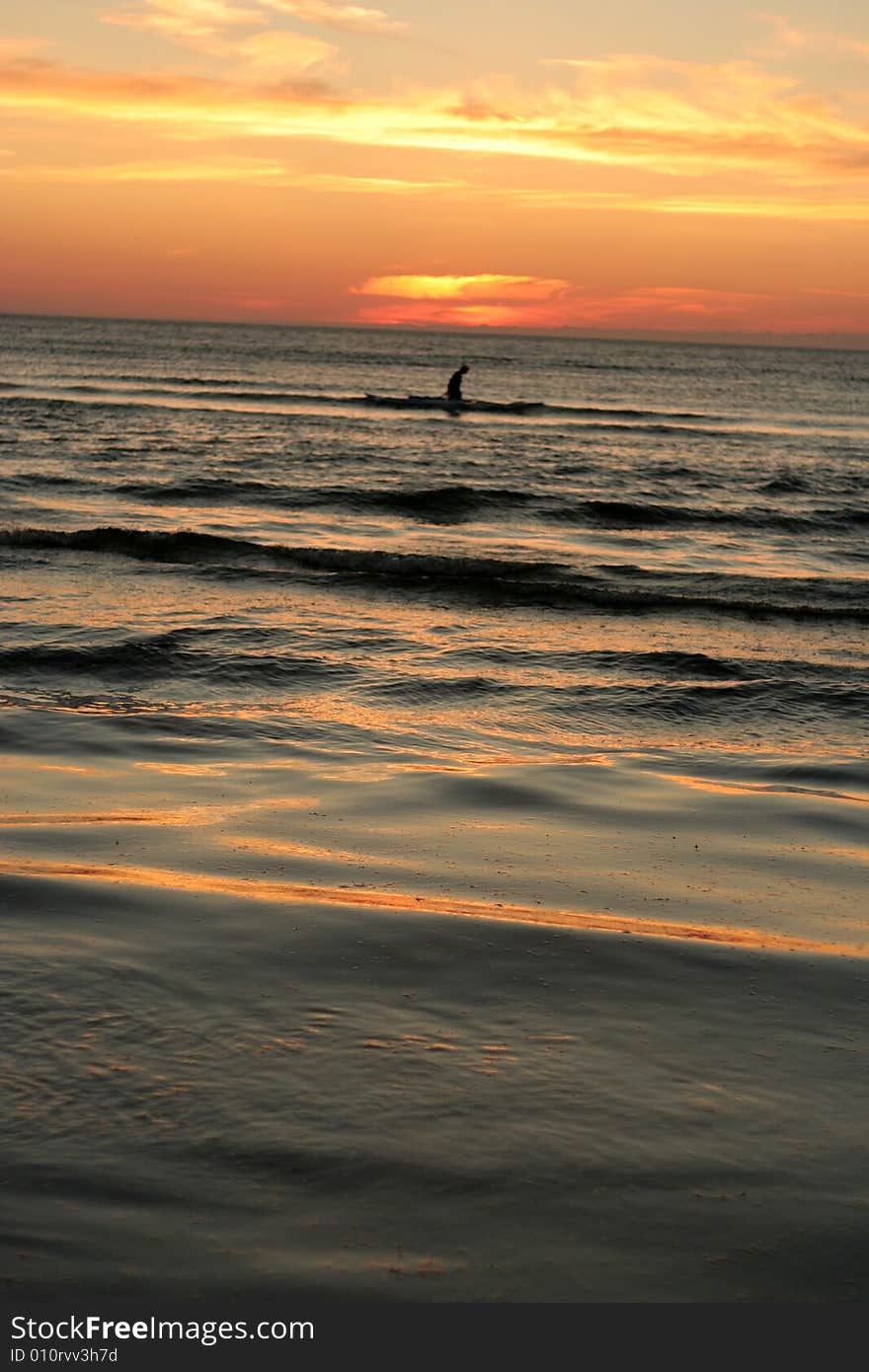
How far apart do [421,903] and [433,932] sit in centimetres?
36

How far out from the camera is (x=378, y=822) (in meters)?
6.31

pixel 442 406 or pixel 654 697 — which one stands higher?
pixel 442 406

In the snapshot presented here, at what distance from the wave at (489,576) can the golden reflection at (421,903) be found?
8.91 meters

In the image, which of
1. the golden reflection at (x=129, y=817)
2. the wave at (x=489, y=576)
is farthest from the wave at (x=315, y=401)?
the golden reflection at (x=129, y=817)

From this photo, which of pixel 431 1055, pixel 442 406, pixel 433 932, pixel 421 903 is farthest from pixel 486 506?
pixel 442 406

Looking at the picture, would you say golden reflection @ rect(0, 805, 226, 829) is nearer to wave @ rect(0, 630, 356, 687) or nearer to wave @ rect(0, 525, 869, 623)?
wave @ rect(0, 630, 356, 687)

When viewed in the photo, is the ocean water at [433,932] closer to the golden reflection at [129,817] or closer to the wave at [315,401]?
the golden reflection at [129,817]

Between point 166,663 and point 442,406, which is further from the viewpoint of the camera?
point 442,406

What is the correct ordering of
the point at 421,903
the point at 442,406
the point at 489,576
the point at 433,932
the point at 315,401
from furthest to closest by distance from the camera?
the point at 315,401
the point at 442,406
the point at 489,576
the point at 421,903
the point at 433,932

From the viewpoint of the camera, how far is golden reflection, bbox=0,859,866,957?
4.90 metres

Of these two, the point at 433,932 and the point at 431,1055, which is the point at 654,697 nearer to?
the point at 433,932

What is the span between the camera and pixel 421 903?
5152mm

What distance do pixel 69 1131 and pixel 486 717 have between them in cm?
600

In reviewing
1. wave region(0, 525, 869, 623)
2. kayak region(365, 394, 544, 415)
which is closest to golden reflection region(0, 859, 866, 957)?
wave region(0, 525, 869, 623)
